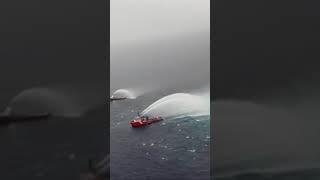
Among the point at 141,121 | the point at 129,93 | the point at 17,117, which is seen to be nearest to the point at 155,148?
the point at 141,121

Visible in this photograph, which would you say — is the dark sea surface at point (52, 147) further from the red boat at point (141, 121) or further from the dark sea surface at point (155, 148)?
the red boat at point (141, 121)

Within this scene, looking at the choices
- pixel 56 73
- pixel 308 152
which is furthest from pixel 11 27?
pixel 308 152

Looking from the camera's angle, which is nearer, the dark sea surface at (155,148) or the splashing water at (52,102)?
the splashing water at (52,102)

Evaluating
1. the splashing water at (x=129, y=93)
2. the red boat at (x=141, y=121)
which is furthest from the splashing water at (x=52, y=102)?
the red boat at (x=141, y=121)

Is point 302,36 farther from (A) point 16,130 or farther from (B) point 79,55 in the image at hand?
(A) point 16,130

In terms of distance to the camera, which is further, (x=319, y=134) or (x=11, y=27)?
(x=319, y=134)

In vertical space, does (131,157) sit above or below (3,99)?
below

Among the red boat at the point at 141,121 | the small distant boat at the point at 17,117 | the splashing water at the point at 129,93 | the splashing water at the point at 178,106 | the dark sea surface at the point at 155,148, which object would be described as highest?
the splashing water at the point at 129,93
